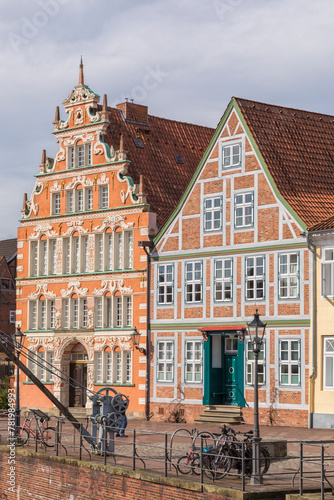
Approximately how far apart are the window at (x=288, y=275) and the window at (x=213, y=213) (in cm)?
350

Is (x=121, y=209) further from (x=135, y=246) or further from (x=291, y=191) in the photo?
(x=291, y=191)

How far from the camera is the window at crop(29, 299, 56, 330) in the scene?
151 feet

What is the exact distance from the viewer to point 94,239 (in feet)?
143

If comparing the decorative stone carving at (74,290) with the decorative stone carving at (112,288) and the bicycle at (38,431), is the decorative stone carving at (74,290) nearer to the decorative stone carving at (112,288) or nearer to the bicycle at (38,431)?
the decorative stone carving at (112,288)

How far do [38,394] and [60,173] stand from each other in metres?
10.0

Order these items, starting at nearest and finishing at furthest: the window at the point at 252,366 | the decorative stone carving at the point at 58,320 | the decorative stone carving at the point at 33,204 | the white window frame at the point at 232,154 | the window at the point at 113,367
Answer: the window at the point at 252,366, the white window frame at the point at 232,154, the window at the point at 113,367, the decorative stone carving at the point at 58,320, the decorative stone carving at the point at 33,204

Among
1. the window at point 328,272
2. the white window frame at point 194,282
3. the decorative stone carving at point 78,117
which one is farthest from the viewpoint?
the decorative stone carving at point 78,117

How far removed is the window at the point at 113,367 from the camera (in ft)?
137

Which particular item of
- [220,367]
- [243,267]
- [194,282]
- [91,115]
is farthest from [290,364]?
[91,115]

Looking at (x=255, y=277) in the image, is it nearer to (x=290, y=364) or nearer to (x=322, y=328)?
(x=290, y=364)

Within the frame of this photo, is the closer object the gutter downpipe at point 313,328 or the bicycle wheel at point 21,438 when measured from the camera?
the bicycle wheel at point 21,438

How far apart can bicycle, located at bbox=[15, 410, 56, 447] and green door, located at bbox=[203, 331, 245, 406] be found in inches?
379

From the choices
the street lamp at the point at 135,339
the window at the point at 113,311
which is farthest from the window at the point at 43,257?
the street lamp at the point at 135,339

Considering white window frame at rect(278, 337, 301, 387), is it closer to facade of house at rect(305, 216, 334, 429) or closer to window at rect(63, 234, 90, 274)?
facade of house at rect(305, 216, 334, 429)
